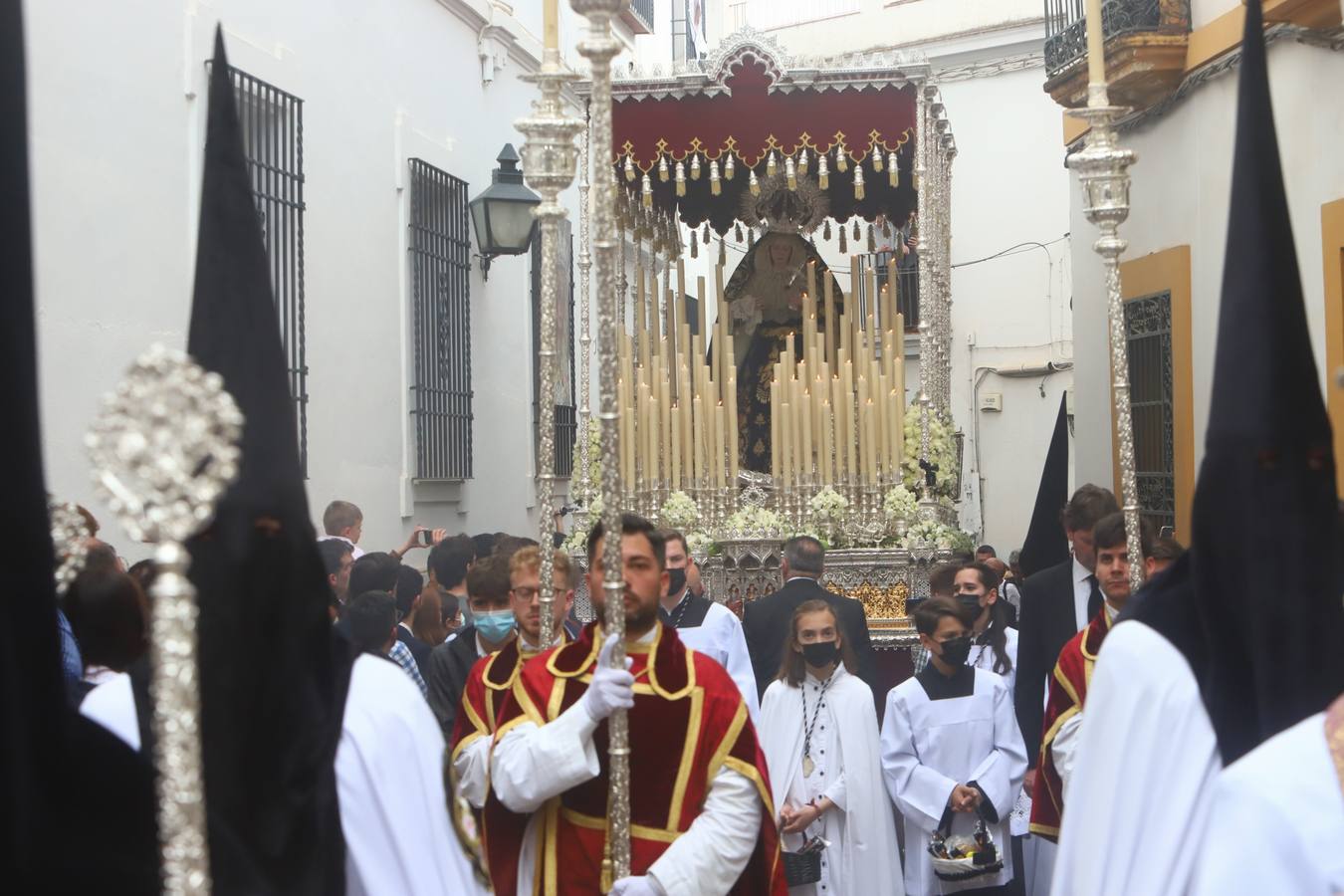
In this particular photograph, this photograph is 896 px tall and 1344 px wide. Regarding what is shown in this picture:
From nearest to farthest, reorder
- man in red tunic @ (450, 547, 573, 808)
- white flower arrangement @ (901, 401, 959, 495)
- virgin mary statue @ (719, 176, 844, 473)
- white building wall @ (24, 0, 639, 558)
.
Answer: man in red tunic @ (450, 547, 573, 808) < white building wall @ (24, 0, 639, 558) < white flower arrangement @ (901, 401, 959, 495) < virgin mary statue @ (719, 176, 844, 473)

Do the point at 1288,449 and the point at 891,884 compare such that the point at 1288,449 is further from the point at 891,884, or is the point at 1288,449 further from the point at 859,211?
the point at 859,211

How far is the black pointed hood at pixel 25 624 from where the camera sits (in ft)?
6.16

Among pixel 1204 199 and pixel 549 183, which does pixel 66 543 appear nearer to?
pixel 549 183

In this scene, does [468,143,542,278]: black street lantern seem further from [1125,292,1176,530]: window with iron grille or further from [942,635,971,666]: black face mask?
[942,635,971,666]: black face mask

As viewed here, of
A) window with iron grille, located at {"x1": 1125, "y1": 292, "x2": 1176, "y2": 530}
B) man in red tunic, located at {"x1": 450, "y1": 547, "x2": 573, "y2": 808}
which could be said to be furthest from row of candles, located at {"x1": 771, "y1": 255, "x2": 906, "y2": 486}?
man in red tunic, located at {"x1": 450, "y1": 547, "x2": 573, "y2": 808}

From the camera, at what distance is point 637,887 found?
3787mm

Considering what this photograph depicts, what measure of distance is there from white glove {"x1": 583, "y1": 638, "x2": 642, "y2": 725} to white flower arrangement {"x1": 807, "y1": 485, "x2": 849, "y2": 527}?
5.78m

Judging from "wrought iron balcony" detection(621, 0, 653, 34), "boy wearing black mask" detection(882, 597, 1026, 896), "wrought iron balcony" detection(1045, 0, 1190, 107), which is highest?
"wrought iron balcony" detection(621, 0, 653, 34)

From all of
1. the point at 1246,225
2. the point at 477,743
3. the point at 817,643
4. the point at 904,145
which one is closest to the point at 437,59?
the point at 904,145

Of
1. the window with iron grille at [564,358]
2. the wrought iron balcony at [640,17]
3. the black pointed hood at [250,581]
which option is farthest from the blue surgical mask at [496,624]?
the wrought iron balcony at [640,17]

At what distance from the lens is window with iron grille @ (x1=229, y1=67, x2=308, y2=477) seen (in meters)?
9.64

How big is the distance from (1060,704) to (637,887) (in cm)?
170

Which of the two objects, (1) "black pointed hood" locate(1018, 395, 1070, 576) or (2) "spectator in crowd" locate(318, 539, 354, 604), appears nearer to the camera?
(2) "spectator in crowd" locate(318, 539, 354, 604)

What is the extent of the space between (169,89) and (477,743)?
552 cm
